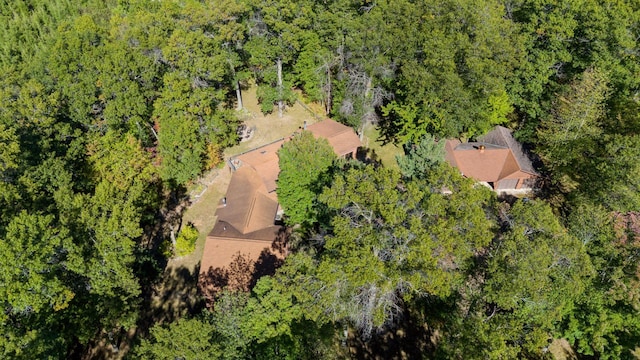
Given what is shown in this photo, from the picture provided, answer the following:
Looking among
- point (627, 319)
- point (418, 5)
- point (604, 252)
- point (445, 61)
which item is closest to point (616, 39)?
point (445, 61)

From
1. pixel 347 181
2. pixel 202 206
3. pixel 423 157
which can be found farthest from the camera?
pixel 202 206

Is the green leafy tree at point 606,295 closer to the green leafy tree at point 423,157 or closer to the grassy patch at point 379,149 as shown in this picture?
the green leafy tree at point 423,157

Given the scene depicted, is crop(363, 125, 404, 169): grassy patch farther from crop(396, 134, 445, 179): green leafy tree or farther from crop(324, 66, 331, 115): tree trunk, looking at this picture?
crop(396, 134, 445, 179): green leafy tree

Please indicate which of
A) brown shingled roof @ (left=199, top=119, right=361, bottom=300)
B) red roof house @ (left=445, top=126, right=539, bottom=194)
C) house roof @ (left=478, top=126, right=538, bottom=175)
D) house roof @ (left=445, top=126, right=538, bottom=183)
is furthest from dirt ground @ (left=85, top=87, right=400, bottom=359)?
house roof @ (left=478, top=126, right=538, bottom=175)

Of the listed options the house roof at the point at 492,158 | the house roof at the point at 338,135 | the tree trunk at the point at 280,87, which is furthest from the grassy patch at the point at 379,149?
the tree trunk at the point at 280,87

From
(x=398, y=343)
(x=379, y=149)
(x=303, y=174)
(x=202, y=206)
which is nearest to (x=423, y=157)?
(x=303, y=174)

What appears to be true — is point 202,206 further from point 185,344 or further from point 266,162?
point 185,344
